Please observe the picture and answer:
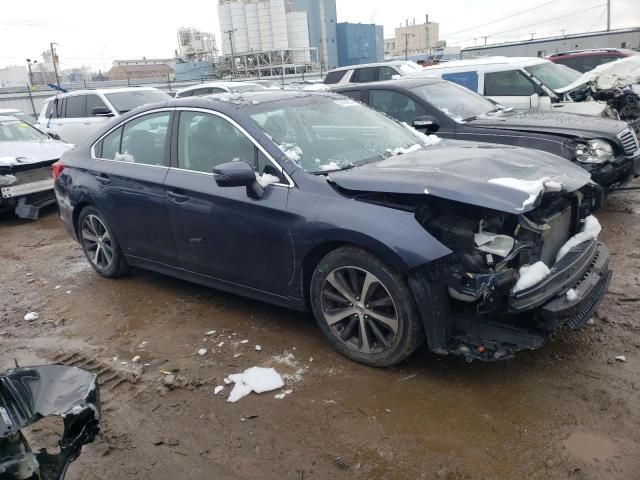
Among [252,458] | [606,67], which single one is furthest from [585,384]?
[606,67]

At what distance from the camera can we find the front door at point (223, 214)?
382 centimetres

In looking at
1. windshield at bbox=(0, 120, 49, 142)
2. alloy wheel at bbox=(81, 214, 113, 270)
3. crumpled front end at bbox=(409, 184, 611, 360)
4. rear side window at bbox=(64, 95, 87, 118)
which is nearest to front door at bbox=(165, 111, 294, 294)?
crumpled front end at bbox=(409, 184, 611, 360)

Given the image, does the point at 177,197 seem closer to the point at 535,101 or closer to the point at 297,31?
the point at 535,101

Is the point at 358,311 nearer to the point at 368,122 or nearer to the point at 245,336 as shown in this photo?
the point at 245,336

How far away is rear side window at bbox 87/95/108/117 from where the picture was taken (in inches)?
473

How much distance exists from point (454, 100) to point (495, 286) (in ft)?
15.4

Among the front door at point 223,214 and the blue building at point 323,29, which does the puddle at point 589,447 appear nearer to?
the front door at point 223,214

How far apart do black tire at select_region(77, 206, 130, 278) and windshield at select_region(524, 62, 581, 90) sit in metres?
7.48

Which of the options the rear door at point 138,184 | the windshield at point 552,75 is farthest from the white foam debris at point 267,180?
the windshield at point 552,75

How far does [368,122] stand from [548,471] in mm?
2959

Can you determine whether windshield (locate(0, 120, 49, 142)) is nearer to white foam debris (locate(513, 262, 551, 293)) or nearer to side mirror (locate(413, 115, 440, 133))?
side mirror (locate(413, 115, 440, 133))

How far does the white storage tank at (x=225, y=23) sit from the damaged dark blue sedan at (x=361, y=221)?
174 ft

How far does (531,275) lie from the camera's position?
10.4ft

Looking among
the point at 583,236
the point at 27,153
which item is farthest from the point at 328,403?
the point at 27,153
